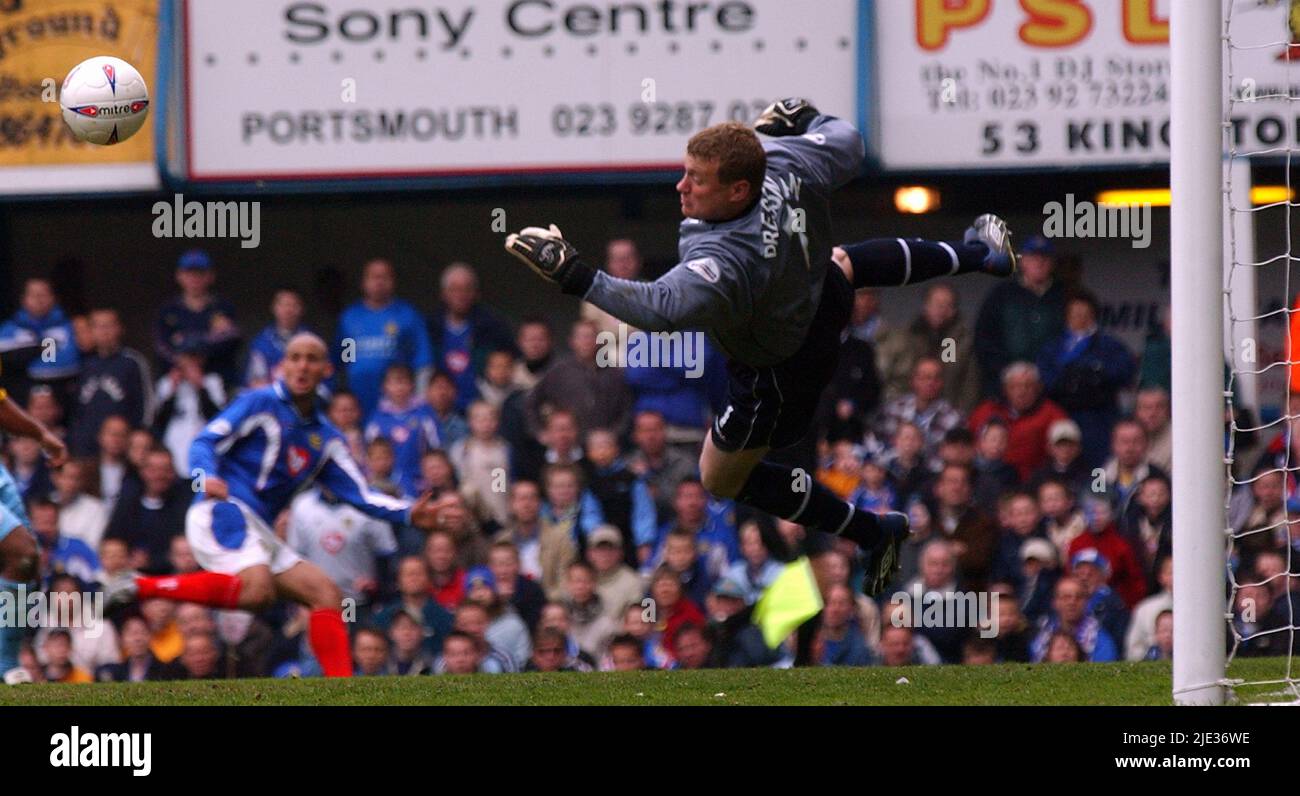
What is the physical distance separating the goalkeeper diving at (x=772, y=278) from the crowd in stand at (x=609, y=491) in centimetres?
218

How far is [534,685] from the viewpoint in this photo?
292 inches

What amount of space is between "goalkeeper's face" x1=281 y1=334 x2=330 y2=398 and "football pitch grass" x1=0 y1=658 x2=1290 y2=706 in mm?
1775

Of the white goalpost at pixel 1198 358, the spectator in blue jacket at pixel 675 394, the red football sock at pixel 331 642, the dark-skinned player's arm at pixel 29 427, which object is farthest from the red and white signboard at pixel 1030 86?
the dark-skinned player's arm at pixel 29 427

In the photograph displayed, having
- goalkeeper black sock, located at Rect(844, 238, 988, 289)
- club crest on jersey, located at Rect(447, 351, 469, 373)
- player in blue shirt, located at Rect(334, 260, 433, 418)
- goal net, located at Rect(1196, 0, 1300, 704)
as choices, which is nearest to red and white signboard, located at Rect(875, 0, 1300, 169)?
goal net, located at Rect(1196, 0, 1300, 704)

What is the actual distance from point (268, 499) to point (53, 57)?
11.2 ft

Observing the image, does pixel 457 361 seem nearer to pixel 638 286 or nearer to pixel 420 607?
pixel 420 607

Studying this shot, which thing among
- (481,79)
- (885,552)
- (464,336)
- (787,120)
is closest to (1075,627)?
(885,552)

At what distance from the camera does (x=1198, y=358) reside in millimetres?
6289

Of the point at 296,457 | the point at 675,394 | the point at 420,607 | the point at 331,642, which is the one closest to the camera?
Result: the point at 331,642

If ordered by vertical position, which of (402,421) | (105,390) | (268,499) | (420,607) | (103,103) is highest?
(103,103)

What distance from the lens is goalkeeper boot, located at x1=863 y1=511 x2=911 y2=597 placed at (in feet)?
25.9

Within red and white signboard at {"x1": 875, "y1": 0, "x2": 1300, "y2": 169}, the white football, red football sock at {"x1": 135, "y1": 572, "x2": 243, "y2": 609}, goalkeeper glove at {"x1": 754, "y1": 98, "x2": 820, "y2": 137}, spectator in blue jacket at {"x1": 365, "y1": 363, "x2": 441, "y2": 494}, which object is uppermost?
red and white signboard at {"x1": 875, "y1": 0, "x2": 1300, "y2": 169}

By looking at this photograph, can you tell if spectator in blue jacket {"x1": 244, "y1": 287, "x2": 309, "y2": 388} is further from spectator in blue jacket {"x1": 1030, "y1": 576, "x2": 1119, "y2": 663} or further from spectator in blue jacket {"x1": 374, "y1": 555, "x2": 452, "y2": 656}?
spectator in blue jacket {"x1": 1030, "y1": 576, "x2": 1119, "y2": 663}

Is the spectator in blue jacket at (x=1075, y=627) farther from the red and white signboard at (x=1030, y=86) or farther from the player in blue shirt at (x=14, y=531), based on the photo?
the player in blue shirt at (x=14, y=531)
